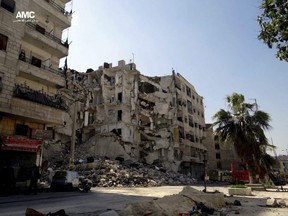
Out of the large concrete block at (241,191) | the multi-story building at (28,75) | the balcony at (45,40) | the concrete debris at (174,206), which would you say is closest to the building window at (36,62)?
the multi-story building at (28,75)

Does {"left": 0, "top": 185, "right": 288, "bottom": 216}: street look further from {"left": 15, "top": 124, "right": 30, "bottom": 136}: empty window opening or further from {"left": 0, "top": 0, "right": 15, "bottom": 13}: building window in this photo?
{"left": 0, "top": 0, "right": 15, "bottom": 13}: building window

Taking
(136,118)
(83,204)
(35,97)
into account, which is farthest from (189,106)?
(83,204)

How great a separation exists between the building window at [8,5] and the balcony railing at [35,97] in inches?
236

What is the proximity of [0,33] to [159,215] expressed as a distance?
61.0ft

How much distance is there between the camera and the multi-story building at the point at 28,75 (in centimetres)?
1972

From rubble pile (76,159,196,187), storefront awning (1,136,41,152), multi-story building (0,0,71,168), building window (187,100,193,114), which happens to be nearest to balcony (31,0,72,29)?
multi-story building (0,0,71,168)

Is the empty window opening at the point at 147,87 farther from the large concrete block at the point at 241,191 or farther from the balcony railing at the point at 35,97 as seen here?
the large concrete block at the point at 241,191

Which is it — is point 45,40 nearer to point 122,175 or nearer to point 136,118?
point 122,175

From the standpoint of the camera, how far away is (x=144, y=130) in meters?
49.2

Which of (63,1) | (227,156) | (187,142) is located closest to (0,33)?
(63,1)

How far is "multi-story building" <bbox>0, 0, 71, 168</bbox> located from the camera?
776 inches

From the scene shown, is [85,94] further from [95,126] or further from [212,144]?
[212,144]

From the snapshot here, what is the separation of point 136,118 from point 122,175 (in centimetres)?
1568

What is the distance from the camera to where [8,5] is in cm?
2064
